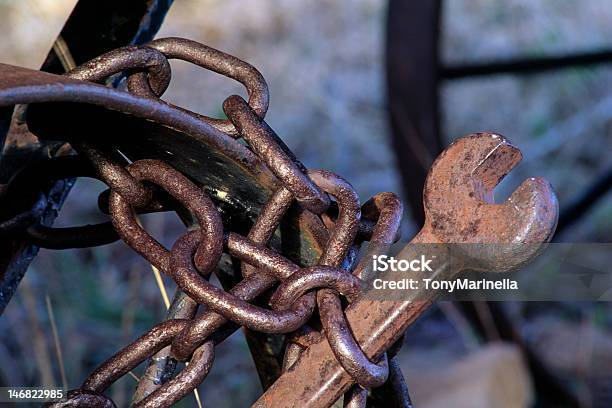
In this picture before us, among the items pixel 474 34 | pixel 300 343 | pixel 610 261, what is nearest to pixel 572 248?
pixel 610 261

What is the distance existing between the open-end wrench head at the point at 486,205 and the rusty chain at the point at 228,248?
0.04 meters

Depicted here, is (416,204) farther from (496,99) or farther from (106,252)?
(496,99)

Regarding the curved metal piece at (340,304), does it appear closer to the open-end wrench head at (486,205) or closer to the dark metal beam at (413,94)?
the open-end wrench head at (486,205)

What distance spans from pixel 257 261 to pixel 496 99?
2.86m

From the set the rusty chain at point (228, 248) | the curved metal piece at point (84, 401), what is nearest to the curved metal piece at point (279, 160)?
the rusty chain at point (228, 248)

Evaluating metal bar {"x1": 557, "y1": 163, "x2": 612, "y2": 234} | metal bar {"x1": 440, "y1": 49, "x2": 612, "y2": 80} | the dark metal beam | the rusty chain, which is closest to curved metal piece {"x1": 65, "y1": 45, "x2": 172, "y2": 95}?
the rusty chain

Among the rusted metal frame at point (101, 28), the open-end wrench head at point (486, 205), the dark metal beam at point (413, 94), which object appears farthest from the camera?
the dark metal beam at point (413, 94)

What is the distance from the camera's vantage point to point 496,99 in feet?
10.6

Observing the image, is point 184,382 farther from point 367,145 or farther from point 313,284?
point 367,145

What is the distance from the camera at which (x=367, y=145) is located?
317cm

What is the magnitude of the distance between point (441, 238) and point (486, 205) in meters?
0.03

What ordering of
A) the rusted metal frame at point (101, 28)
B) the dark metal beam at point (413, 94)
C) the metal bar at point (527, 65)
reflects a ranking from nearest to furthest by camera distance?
the rusted metal frame at point (101, 28)
the dark metal beam at point (413, 94)
the metal bar at point (527, 65)

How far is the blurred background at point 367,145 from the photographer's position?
Answer: 74.6 inches

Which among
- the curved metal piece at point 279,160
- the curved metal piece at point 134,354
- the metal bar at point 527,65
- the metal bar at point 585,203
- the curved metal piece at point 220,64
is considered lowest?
the metal bar at point 585,203
